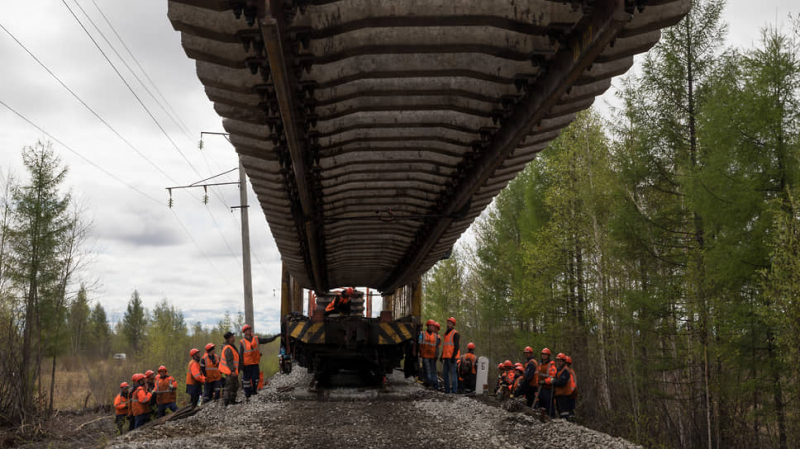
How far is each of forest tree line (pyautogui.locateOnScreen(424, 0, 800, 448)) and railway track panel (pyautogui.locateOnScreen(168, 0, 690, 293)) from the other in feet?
20.3

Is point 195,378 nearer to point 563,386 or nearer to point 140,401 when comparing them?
point 140,401

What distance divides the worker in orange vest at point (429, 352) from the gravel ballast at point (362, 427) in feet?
6.13

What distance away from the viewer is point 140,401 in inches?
430

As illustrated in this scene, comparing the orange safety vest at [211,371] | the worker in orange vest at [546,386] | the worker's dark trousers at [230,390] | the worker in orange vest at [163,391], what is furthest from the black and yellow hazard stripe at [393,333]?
the worker in orange vest at [163,391]

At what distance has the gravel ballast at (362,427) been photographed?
19.7ft

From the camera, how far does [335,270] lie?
474 inches

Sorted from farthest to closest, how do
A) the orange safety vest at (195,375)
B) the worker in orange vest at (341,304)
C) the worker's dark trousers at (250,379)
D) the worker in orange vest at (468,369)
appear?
the worker in orange vest at (468,369) → the worker in orange vest at (341,304) → the orange safety vest at (195,375) → the worker's dark trousers at (250,379)

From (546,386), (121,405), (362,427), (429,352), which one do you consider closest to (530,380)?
(546,386)

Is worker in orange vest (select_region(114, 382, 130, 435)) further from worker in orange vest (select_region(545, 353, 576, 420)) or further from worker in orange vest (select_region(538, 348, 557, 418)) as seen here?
worker in orange vest (select_region(545, 353, 576, 420))

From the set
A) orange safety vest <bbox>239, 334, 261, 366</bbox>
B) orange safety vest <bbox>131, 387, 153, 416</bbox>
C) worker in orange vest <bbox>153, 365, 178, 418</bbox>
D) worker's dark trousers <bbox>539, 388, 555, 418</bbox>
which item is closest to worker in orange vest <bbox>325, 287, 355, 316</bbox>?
orange safety vest <bbox>239, 334, 261, 366</bbox>

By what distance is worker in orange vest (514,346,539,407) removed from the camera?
9.87 metres

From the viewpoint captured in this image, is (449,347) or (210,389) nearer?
(210,389)

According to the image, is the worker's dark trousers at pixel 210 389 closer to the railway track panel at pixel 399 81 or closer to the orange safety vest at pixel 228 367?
the orange safety vest at pixel 228 367

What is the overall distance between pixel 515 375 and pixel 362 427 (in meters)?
5.02
